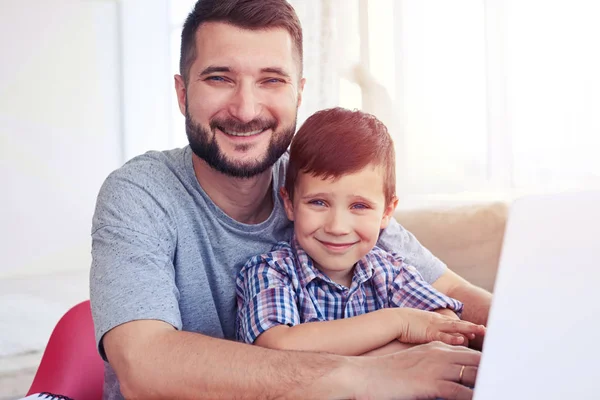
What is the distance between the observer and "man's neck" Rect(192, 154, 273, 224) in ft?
4.84

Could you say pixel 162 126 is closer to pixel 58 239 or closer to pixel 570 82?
pixel 58 239

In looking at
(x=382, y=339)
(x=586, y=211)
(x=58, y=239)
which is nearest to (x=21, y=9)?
(x=58, y=239)

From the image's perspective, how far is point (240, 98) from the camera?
56.5 inches

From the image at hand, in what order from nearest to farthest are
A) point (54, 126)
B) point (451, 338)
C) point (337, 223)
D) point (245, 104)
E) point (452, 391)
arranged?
point (452, 391)
point (451, 338)
point (337, 223)
point (245, 104)
point (54, 126)

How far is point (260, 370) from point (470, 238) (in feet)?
3.51

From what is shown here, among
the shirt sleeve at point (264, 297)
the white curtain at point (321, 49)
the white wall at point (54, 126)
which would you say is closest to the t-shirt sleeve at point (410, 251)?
the shirt sleeve at point (264, 297)

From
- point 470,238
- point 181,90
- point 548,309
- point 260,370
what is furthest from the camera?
point 470,238

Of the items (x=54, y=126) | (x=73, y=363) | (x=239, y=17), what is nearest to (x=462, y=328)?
(x=239, y=17)

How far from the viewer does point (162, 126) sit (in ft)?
14.1

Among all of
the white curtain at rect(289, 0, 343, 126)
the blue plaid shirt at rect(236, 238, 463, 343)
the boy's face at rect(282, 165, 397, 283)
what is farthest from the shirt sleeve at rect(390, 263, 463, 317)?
the white curtain at rect(289, 0, 343, 126)

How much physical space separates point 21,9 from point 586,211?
3781 mm

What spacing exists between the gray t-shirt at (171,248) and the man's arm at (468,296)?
3 centimetres

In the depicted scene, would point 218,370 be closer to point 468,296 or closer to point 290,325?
point 290,325

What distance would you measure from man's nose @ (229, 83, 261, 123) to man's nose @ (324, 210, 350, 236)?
28 cm
